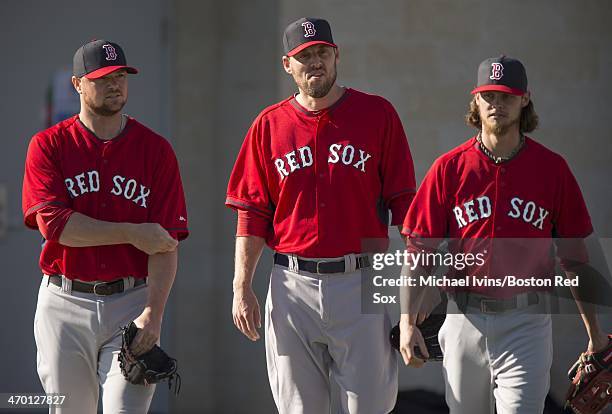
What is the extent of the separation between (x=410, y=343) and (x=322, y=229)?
58 cm

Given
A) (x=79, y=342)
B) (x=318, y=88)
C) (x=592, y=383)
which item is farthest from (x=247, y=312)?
(x=592, y=383)

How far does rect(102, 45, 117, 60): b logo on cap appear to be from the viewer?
14.2 ft

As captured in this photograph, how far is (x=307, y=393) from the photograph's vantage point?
165 inches

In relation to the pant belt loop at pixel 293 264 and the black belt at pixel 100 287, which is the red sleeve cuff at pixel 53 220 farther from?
the pant belt loop at pixel 293 264

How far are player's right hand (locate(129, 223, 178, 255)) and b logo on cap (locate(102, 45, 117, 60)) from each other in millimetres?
723

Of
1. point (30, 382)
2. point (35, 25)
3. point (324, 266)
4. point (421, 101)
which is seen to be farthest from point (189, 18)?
point (324, 266)

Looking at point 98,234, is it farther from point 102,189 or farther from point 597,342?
point 597,342

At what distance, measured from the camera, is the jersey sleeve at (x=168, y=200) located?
432 centimetres

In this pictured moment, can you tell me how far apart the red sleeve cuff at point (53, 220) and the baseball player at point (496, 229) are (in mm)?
1390

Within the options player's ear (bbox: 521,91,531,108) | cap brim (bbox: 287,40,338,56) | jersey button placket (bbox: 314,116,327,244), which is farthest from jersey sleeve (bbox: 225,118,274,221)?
player's ear (bbox: 521,91,531,108)

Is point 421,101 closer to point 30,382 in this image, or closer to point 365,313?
point 365,313

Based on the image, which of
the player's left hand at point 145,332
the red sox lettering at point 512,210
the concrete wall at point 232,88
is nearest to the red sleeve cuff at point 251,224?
the player's left hand at point 145,332

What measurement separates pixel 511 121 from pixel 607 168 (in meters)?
2.23

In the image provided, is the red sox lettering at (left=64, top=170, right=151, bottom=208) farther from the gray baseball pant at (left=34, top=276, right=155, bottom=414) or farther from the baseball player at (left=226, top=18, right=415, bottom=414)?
the baseball player at (left=226, top=18, right=415, bottom=414)
